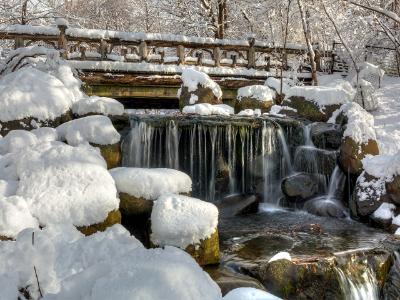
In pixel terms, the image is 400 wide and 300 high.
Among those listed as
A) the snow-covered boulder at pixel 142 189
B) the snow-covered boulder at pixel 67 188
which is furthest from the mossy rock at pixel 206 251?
the snow-covered boulder at pixel 67 188

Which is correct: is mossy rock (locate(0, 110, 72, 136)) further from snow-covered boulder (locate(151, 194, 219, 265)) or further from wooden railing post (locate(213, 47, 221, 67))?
wooden railing post (locate(213, 47, 221, 67))

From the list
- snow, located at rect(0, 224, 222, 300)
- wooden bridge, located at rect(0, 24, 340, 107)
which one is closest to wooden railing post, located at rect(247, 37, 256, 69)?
wooden bridge, located at rect(0, 24, 340, 107)

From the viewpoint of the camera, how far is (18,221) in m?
5.09

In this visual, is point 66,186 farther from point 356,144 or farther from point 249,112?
point 249,112

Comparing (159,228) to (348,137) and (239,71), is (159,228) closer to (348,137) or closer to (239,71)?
(348,137)

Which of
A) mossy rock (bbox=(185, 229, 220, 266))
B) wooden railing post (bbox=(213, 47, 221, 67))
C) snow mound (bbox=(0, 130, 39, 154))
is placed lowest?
mossy rock (bbox=(185, 229, 220, 266))

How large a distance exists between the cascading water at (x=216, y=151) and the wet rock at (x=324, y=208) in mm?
1028

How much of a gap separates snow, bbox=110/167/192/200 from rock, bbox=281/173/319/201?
4.09 metres

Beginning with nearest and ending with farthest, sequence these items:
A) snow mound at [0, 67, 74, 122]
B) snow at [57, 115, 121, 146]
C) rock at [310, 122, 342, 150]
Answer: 1. snow at [57, 115, 121, 146]
2. snow mound at [0, 67, 74, 122]
3. rock at [310, 122, 342, 150]

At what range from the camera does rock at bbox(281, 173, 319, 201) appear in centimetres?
992

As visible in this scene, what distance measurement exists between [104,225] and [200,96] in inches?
312

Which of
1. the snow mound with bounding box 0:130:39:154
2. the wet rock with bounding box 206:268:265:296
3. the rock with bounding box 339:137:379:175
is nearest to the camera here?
the wet rock with bounding box 206:268:265:296

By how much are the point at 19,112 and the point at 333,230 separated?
22.7ft

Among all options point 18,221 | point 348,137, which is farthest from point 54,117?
point 348,137
